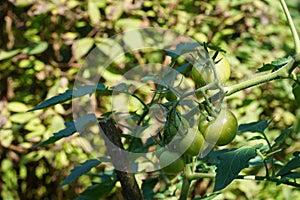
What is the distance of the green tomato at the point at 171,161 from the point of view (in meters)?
0.90

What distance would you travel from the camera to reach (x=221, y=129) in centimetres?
85

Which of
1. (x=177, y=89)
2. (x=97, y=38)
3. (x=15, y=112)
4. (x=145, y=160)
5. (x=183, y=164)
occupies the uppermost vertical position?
(x=177, y=89)

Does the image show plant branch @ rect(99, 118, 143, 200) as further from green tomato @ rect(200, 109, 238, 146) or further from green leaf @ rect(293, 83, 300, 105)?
green leaf @ rect(293, 83, 300, 105)

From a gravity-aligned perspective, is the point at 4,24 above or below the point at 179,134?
below

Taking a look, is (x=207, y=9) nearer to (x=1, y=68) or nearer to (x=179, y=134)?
(x=1, y=68)

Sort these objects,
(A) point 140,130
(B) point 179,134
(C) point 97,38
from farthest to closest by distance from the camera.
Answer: (C) point 97,38 → (A) point 140,130 → (B) point 179,134

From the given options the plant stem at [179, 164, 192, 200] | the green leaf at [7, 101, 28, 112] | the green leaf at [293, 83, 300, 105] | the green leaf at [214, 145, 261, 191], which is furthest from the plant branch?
the green leaf at [7, 101, 28, 112]

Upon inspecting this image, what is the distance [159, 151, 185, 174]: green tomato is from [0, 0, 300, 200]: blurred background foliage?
169 centimetres

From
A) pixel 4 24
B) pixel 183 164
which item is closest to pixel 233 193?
pixel 4 24

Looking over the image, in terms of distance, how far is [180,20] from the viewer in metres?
2.72

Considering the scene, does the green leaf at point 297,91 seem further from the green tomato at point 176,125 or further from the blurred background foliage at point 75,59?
the blurred background foliage at point 75,59

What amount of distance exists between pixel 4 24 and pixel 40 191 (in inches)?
32.5

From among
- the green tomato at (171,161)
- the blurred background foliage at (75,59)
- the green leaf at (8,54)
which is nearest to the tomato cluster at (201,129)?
the green tomato at (171,161)

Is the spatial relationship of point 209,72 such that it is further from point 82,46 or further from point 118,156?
point 82,46
